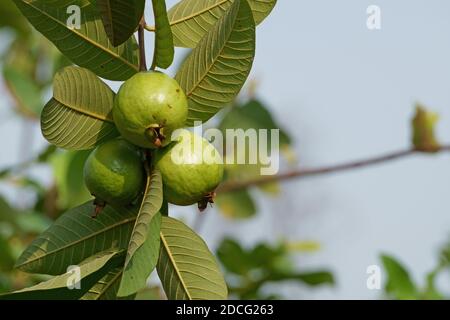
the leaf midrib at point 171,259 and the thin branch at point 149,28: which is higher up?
the thin branch at point 149,28

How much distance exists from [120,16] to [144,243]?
27cm

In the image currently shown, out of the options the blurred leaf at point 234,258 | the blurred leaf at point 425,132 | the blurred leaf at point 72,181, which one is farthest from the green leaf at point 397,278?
the blurred leaf at point 72,181

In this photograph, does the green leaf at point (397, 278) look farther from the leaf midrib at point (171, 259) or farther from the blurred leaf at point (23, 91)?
the blurred leaf at point (23, 91)

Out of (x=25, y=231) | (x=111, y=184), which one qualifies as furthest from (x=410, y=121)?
(x=111, y=184)

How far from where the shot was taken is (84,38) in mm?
937

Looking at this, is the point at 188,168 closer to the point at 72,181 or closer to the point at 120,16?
the point at 120,16

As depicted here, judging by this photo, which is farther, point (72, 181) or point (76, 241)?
point (72, 181)

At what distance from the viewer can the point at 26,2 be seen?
0.91m

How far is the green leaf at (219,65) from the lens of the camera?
33.9 inches

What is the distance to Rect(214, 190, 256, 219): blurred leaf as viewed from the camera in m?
2.66

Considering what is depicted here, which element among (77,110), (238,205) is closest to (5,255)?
(238,205)

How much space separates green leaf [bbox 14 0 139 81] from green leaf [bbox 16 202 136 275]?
0.58ft
